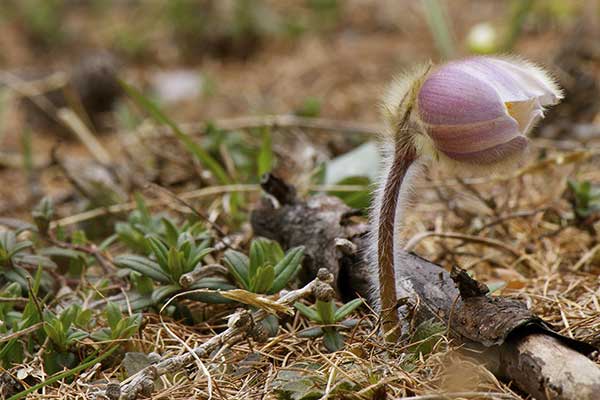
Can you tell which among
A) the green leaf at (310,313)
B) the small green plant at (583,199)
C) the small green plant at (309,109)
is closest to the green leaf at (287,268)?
the green leaf at (310,313)

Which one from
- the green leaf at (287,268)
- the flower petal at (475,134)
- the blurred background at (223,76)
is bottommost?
the blurred background at (223,76)

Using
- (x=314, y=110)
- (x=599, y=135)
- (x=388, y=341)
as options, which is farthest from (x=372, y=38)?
(x=388, y=341)

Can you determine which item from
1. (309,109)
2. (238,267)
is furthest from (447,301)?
(309,109)

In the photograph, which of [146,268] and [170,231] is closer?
[146,268]

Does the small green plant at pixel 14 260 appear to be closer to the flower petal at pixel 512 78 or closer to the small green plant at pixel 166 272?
the small green plant at pixel 166 272

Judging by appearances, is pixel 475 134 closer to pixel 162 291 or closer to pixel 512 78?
pixel 512 78

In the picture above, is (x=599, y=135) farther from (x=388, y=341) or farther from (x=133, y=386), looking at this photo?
(x=133, y=386)
